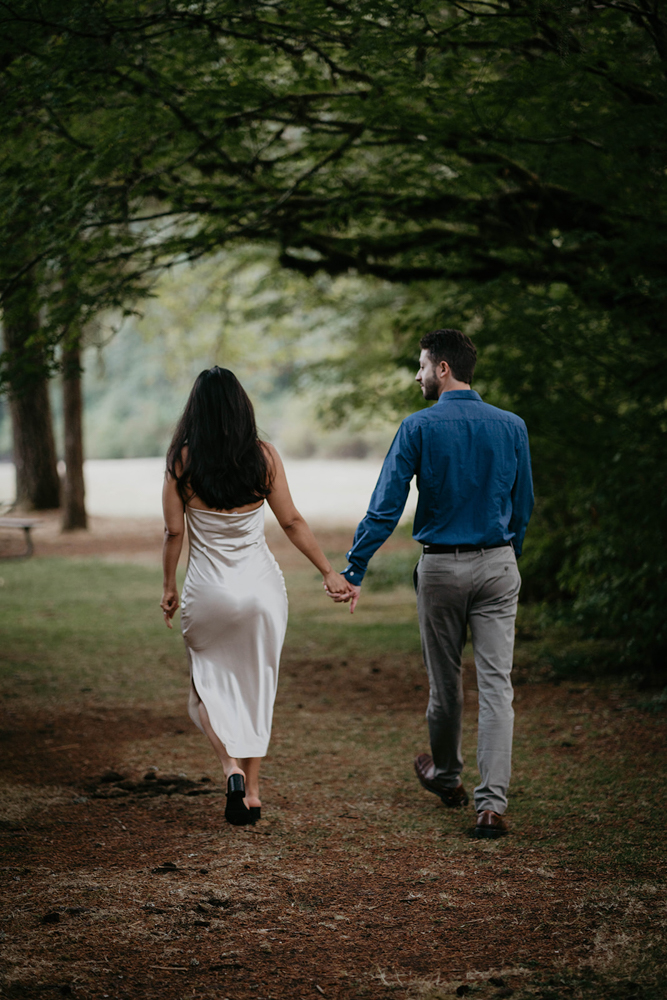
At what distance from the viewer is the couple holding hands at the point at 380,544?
4496 mm

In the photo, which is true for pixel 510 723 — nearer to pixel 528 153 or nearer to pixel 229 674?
pixel 229 674

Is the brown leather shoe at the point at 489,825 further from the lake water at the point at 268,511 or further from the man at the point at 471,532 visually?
the lake water at the point at 268,511

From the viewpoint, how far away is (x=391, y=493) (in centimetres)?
446

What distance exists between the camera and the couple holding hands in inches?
177

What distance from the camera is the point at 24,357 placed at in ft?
22.3

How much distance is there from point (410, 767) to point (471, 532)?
190 cm

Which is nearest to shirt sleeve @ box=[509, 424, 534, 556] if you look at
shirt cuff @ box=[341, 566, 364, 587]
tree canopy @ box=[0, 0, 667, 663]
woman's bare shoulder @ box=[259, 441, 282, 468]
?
shirt cuff @ box=[341, 566, 364, 587]

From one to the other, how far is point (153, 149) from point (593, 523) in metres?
4.75

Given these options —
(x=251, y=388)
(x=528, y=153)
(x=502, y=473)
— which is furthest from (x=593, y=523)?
(x=251, y=388)

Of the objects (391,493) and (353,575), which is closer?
(391,493)

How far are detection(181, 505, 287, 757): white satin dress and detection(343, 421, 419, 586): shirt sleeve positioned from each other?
1.68ft

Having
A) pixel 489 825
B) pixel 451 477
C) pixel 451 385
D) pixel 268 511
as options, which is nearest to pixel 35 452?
pixel 268 511

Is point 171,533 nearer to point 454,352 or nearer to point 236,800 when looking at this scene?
point 236,800

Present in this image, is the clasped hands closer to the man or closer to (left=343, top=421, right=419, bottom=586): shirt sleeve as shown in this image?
the man
